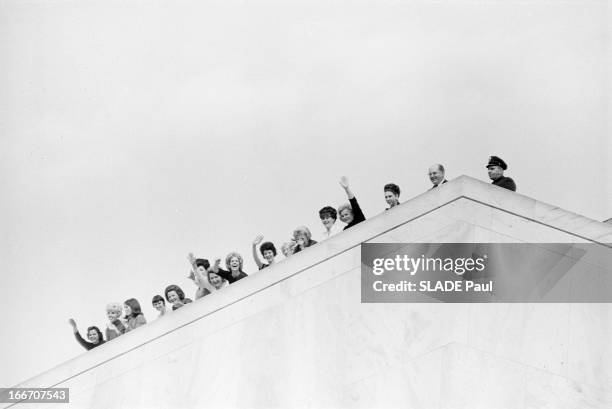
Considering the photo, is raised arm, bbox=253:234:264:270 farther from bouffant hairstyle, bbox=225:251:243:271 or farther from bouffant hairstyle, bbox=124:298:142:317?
bouffant hairstyle, bbox=124:298:142:317

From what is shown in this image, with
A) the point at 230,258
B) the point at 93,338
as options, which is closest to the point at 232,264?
the point at 230,258

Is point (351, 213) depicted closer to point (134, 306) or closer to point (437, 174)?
point (437, 174)

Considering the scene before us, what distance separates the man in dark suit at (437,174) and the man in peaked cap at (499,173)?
57cm

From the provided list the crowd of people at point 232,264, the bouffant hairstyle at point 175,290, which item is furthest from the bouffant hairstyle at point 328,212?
the bouffant hairstyle at point 175,290

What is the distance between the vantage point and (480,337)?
15320 millimetres

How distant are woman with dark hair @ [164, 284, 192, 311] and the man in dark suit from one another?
359cm

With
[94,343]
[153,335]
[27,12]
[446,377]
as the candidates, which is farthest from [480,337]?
[27,12]

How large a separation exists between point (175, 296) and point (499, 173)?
14.5ft

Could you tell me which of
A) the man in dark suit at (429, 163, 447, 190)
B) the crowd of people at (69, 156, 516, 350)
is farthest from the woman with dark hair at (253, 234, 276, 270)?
the man in dark suit at (429, 163, 447, 190)

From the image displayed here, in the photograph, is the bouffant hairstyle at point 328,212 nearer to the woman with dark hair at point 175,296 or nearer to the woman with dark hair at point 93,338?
the woman with dark hair at point 175,296

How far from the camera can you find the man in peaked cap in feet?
50.9

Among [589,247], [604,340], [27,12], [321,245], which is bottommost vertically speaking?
[604,340]

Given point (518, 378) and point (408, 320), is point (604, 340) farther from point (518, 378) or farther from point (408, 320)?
point (408, 320)

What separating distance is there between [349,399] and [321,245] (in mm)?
1884
